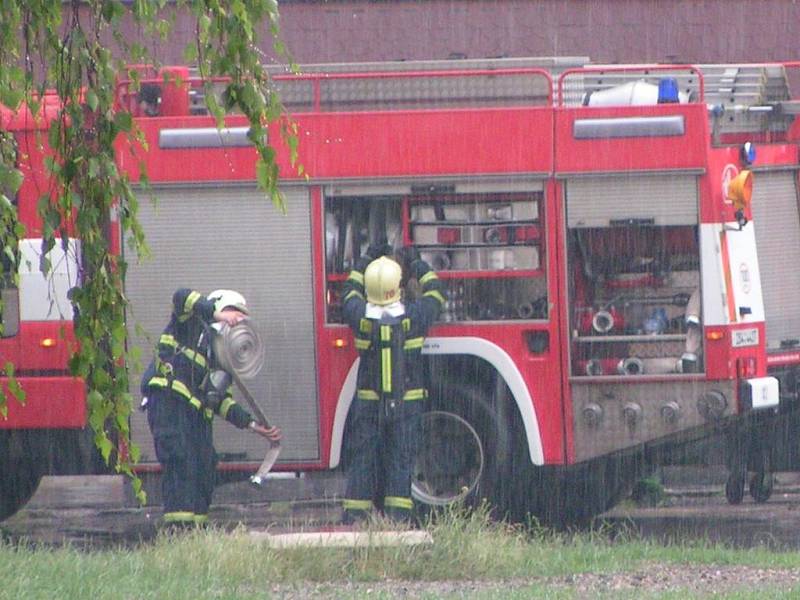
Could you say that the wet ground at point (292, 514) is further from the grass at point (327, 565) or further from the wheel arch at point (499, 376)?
the grass at point (327, 565)

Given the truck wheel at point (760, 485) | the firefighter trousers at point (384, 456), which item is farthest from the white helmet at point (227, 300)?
the truck wheel at point (760, 485)

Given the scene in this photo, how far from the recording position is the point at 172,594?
608 cm

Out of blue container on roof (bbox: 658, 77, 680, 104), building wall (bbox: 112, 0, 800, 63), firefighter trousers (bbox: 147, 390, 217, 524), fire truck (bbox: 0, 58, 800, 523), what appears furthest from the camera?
building wall (bbox: 112, 0, 800, 63)

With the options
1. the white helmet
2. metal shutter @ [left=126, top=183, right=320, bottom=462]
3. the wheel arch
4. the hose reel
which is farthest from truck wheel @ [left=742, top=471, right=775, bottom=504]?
the white helmet

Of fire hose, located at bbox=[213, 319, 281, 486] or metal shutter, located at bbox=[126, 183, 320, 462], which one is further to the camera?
metal shutter, located at bbox=[126, 183, 320, 462]

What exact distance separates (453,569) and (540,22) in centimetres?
900

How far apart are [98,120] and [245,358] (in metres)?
4.88

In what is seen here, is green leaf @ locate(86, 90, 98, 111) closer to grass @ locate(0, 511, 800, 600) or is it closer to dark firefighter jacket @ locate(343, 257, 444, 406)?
grass @ locate(0, 511, 800, 600)

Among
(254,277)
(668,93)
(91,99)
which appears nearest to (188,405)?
(254,277)

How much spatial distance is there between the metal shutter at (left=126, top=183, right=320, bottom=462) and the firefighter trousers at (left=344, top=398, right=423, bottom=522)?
0.34 m

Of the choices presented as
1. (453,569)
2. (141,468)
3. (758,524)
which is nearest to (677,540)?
(758,524)

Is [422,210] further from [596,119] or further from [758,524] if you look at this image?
[758,524]

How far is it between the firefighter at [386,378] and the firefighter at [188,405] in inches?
27.8

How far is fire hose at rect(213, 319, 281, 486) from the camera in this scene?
343 inches
